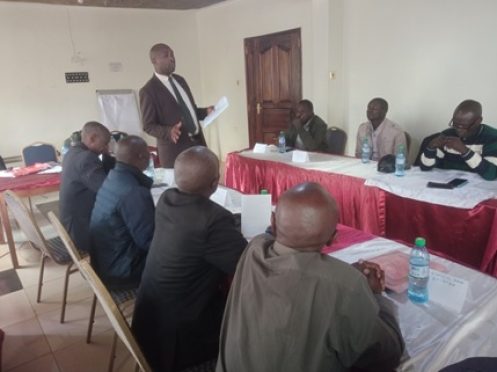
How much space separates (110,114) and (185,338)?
501 cm

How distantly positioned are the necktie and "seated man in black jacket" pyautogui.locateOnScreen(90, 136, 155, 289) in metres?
0.96

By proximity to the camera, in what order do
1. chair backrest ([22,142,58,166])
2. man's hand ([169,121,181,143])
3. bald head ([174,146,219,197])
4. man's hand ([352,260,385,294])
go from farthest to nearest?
chair backrest ([22,142,58,166]), man's hand ([169,121,181,143]), bald head ([174,146,219,197]), man's hand ([352,260,385,294])

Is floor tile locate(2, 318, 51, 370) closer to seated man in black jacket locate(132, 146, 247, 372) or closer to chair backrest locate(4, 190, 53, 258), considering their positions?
chair backrest locate(4, 190, 53, 258)

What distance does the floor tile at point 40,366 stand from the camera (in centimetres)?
188

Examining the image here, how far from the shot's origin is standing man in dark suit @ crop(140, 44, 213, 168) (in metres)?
2.63

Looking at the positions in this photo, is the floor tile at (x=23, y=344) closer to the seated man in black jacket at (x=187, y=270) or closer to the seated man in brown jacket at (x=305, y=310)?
the seated man in black jacket at (x=187, y=270)

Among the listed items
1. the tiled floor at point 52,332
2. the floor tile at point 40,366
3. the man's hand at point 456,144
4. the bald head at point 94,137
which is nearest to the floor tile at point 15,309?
the tiled floor at point 52,332

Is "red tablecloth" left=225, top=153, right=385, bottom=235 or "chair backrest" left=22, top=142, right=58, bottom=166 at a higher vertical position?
"chair backrest" left=22, top=142, right=58, bottom=166

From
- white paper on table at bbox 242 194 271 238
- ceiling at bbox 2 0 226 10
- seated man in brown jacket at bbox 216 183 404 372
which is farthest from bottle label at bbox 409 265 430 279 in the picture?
ceiling at bbox 2 0 226 10

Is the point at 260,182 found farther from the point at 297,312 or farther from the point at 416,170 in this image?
the point at 297,312

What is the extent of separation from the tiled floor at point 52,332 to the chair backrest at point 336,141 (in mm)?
2582

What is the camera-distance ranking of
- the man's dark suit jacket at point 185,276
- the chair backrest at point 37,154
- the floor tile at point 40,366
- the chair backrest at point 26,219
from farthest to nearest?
the chair backrest at point 37,154
the chair backrest at point 26,219
the floor tile at point 40,366
the man's dark suit jacket at point 185,276

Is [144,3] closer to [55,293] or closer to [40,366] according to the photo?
[55,293]

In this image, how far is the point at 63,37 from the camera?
517 centimetres
